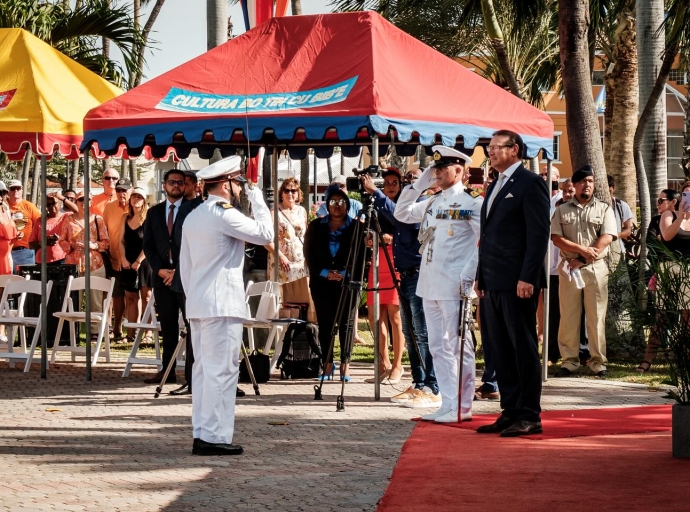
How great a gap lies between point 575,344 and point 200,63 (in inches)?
210

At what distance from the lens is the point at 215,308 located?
29.5 feet

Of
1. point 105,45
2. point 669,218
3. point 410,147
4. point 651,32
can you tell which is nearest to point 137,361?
point 410,147

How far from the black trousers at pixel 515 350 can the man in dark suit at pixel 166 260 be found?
417 cm

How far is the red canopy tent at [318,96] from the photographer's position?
1170cm

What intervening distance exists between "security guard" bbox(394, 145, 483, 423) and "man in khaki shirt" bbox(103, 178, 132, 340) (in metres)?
7.48

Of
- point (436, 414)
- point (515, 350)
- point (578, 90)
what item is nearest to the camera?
point (515, 350)

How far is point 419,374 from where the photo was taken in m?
12.1

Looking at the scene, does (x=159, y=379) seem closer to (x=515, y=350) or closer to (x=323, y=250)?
(x=323, y=250)

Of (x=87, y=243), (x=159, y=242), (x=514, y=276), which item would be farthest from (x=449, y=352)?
(x=87, y=243)

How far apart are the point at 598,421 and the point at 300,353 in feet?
14.6

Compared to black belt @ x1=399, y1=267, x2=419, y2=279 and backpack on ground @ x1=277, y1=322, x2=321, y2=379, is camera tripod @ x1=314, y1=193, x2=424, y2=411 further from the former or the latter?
backpack on ground @ x1=277, y1=322, x2=321, y2=379

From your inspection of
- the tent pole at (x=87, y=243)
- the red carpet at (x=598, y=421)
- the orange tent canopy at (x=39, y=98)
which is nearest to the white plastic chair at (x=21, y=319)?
the tent pole at (x=87, y=243)

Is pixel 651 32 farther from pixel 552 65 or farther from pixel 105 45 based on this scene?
pixel 105 45

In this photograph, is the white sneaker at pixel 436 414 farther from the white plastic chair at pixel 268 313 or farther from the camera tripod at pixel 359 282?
the white plastic chair at pixel 268 313
